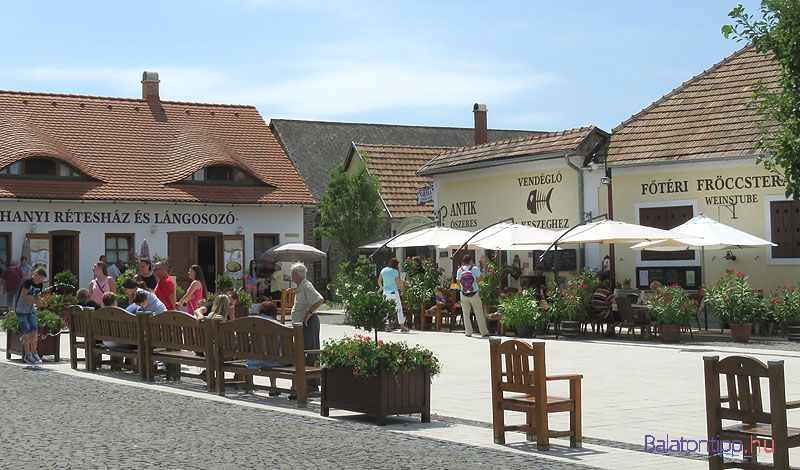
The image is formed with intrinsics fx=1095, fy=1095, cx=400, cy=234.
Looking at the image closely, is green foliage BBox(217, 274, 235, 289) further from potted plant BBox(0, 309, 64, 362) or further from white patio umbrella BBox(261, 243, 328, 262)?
potted plant BBox(0, 309, 64, 362)

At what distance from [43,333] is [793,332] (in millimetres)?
13090

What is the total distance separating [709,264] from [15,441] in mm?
17745

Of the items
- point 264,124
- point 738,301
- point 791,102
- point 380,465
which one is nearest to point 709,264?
point 738,301

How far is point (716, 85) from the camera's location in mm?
26141

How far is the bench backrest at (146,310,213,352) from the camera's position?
13258mm

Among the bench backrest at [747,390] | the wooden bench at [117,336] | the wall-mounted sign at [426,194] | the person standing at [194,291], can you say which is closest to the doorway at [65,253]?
the wall-mounted sign at [426,194]

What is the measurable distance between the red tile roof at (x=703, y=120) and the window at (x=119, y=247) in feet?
51.0

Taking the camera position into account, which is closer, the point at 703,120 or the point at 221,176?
the point at 703,120

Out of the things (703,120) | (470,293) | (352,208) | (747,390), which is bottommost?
(747,390)

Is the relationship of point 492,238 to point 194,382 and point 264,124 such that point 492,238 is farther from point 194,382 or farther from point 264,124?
point 264,124

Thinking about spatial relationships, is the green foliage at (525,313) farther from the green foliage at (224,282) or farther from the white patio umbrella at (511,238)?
the green foliage at (224,282)

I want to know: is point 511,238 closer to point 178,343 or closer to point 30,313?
point 30,313

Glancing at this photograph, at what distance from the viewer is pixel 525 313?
21.4 meters

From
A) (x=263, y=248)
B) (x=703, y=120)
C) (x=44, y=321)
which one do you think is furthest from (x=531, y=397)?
(x=263, y=248)
